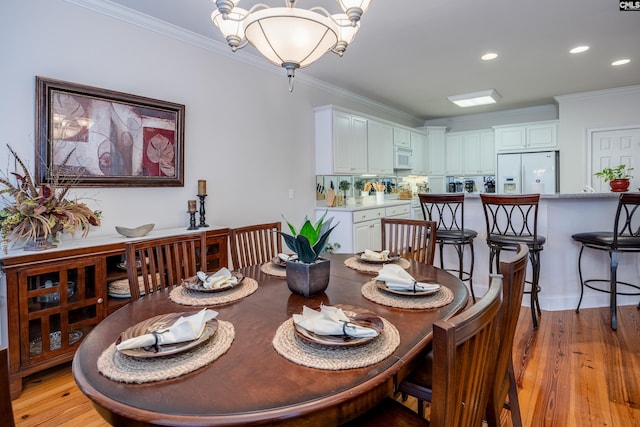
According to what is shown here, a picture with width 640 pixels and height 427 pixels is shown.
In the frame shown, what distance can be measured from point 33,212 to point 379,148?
4.48 meters

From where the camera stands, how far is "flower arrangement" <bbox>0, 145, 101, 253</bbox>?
2.03 m

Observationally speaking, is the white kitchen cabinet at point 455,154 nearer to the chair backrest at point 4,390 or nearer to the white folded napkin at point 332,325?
the white folded napkin at point 332,325

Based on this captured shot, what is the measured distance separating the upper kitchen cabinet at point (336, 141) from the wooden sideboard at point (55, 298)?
2786mm

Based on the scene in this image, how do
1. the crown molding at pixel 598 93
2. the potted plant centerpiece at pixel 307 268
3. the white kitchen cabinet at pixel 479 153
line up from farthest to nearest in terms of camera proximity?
the white kitchen cabinet at pixel 479 153 → the crown molding at pixel 598 93 → the potted plant centerpiece at pixel 307 268

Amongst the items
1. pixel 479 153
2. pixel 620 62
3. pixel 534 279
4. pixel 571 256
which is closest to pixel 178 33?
pixel 534 279

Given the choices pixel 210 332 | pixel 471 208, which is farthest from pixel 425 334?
pixel 471 208

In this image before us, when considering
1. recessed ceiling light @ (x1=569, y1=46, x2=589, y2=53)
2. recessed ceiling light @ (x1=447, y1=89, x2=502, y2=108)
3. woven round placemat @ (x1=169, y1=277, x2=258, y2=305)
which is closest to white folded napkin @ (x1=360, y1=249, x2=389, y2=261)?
woven round placemat @ (x1=169, y1=277, x2=258, y2=305)

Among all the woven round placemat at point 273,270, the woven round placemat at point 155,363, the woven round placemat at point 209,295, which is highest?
the woven round placemat at point 273,270

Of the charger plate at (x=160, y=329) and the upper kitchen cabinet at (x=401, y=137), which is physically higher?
the upper kitchen cabinet at (x=401, y=137)

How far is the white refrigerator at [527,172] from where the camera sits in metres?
5.68

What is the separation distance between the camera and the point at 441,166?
23.5 ft

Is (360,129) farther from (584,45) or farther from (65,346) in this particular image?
(65,346)

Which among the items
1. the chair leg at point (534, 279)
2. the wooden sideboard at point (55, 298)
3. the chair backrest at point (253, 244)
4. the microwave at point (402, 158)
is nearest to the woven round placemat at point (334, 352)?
the chair backrest at point (253, 244)

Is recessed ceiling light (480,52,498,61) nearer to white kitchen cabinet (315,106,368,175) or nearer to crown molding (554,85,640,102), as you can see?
white kitchen cabinet (315,106,368,175)
